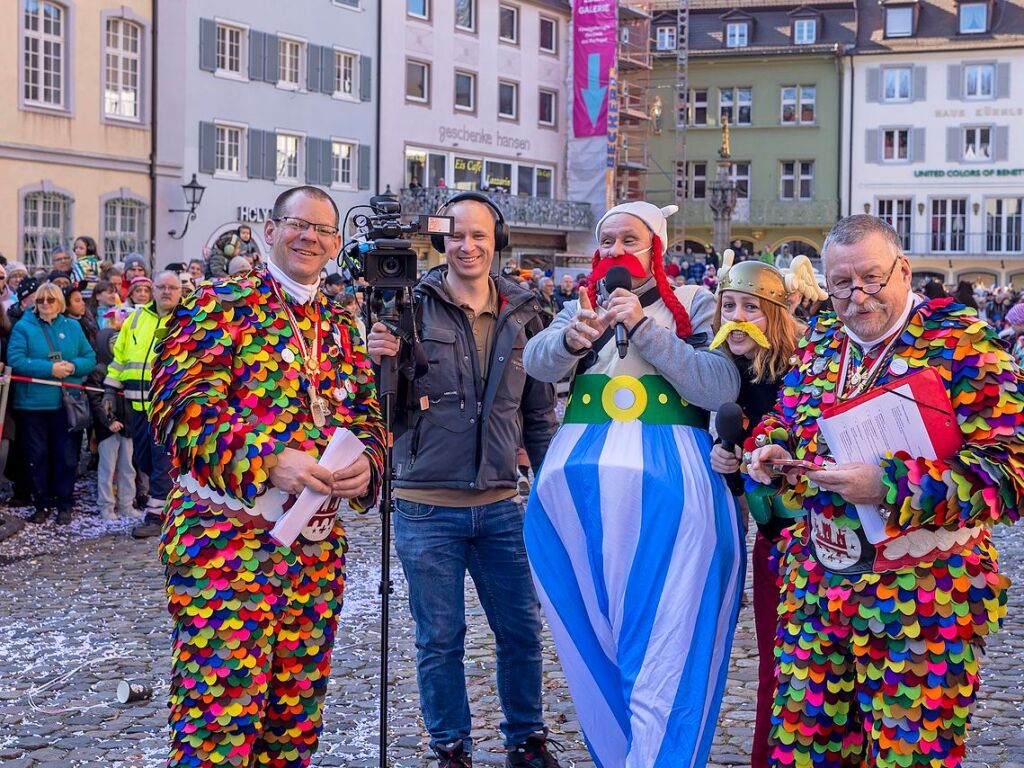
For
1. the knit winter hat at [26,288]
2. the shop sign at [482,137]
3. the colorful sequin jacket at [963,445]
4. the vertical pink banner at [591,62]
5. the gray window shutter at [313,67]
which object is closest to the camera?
the colorful sequin jacket at [963,445]

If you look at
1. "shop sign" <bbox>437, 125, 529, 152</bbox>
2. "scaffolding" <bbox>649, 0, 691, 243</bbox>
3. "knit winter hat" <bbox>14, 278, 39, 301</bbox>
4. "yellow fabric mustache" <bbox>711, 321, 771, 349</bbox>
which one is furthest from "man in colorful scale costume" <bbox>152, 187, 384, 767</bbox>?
"scaffolding" <bbox>649, 0, 691, 243</bbox>

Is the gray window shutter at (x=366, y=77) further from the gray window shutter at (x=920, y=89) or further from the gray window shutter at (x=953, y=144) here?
the gray window shutter at (x=953, y=144)

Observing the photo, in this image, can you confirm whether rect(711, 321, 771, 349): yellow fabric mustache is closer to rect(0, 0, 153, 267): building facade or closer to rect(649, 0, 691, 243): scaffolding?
rect(0, 0, 153, 267): building facade

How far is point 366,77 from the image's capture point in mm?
37344

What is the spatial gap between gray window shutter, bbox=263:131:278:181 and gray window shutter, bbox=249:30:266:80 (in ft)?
4.70

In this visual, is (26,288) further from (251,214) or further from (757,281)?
(251,214)

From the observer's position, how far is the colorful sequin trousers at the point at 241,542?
390cm

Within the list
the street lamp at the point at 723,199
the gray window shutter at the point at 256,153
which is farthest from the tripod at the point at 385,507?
the gray window shutter at the point at 256,153

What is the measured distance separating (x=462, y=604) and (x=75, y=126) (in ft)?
81.6

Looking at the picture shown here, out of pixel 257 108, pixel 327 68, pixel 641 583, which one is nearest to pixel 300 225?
pixel 641 583

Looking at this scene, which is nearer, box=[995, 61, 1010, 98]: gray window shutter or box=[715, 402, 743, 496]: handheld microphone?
box=[715, 402, 743, 496]: handheld microphone

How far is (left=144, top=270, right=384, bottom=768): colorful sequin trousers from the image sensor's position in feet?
12.8

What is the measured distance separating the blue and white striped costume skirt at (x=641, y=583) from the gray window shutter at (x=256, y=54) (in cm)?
3046

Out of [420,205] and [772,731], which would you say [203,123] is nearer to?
[420,205]
